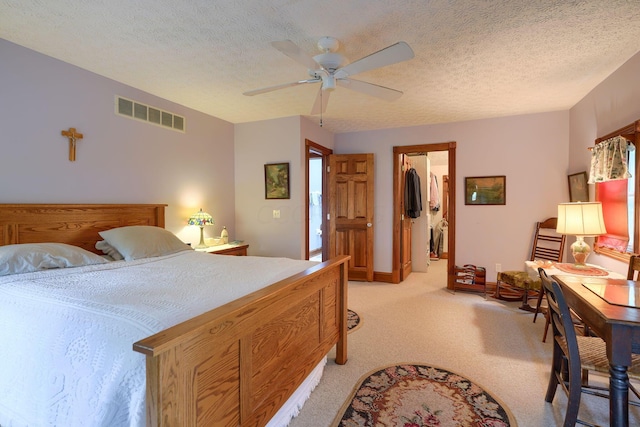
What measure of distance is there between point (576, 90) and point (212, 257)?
3.95 meters

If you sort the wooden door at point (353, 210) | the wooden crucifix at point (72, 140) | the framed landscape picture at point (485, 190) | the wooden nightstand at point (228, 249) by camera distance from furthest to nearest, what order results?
the wooden door at point (353, 210) < the framed landscape picture at point (485, 190) < the wooden nightstand at point (228, 249) < the wooden crucifix at point (72, 140)

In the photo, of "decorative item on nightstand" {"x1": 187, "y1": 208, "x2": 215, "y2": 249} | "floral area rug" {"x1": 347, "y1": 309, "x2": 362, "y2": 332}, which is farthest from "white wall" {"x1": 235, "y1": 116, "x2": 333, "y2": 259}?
"floral area rug" {"x1": 347, "y1": 309, "x2": 362, "y2": 332}

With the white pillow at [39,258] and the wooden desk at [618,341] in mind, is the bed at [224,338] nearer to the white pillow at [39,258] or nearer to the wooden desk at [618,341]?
the white pillow at [39,258]

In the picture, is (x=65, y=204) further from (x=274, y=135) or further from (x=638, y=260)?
(x=638, y=260)

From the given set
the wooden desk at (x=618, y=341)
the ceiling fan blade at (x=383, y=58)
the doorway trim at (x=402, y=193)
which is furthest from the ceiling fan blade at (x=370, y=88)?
the doorway trim at (x=402, y=193)

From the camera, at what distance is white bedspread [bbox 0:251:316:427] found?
3.18 feet

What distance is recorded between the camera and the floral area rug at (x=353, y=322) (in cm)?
300

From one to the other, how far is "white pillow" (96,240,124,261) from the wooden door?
300 centimetres

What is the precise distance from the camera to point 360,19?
6.35 feet

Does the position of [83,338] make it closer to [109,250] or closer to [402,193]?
[109,250]

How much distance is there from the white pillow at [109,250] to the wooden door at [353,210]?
3000 mm

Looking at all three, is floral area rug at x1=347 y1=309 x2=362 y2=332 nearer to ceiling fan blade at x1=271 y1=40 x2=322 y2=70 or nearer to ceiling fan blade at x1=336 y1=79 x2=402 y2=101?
ceiling fan blade at x1=336 y1=79 x2=402 y2=101

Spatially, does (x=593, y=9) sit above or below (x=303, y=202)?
above

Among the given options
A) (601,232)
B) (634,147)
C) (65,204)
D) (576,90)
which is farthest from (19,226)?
(576,90)
